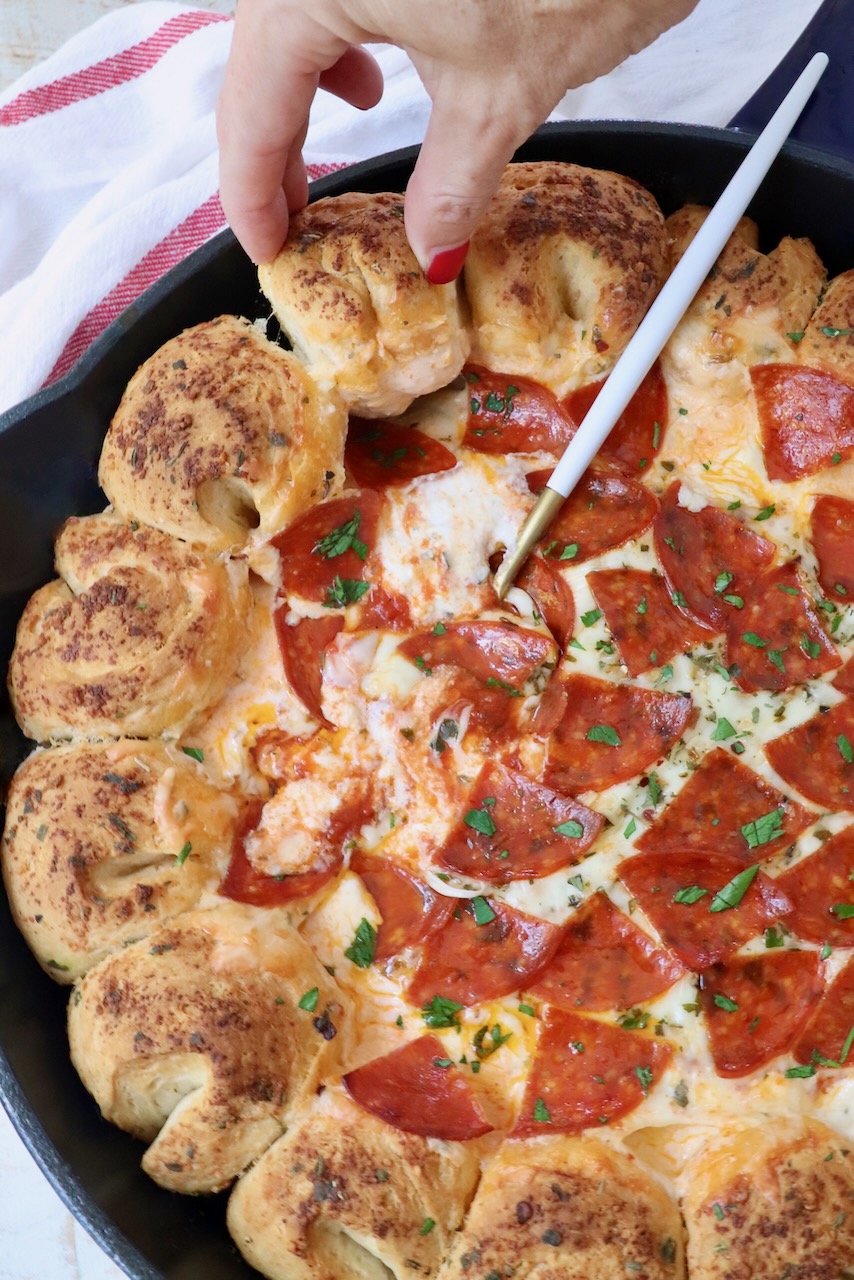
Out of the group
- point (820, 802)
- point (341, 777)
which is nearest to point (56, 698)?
point (341, 777)

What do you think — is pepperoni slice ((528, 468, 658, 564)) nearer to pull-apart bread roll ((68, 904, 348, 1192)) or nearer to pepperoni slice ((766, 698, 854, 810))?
pepperoni slice ((766, 698, 854, 810))

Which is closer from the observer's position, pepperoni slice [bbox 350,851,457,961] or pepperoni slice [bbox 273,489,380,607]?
pepperoni slice [bbox 350,851,457,961]

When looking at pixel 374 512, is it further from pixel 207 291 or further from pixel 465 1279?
pixel 465 1279

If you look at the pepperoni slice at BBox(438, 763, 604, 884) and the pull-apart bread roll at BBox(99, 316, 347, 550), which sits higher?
the pull-apart bread roll at BBox(99, 316, 347, 550)

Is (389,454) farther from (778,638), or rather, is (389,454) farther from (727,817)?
(727,817)

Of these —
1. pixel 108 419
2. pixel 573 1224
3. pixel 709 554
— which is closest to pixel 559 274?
pixel 709 554

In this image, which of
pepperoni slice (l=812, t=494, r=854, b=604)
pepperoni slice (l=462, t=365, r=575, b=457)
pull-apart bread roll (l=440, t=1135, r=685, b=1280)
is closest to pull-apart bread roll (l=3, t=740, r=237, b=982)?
pull-apart bread roll (l=440, t=1135, r=685, b=1280)
